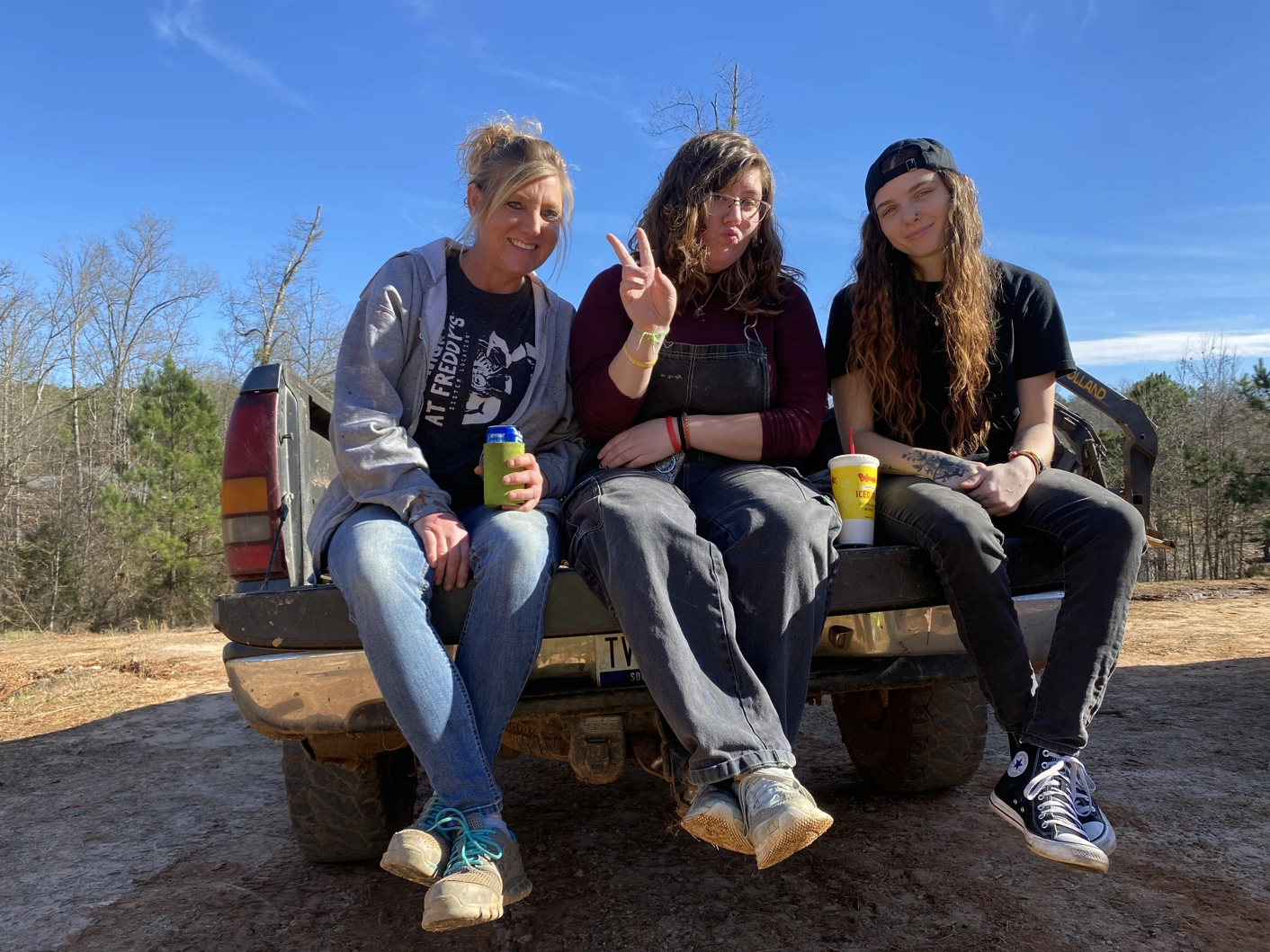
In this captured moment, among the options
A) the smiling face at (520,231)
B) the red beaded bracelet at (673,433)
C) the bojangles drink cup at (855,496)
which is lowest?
the bojangles drink cup at (855,496)

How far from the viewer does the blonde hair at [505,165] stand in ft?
8.08

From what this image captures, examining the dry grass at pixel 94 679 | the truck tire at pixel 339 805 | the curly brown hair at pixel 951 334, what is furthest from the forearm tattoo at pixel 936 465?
the dry grass at pixel 94 679

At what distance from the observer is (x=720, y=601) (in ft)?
6.21

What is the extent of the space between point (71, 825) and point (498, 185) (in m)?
2.74

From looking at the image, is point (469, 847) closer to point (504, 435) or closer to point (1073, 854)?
point (504, 435)

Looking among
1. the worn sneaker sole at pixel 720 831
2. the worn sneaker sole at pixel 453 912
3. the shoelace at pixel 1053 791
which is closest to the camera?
the worn sneaker sole at pixel 453 912

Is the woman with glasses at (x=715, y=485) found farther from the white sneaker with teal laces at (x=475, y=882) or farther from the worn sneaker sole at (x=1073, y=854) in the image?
the worn sneaker sole at (x=1073, y=854)

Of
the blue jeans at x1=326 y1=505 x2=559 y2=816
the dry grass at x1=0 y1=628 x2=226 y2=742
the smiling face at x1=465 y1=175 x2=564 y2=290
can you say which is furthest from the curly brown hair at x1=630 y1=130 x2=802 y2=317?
the dry grass at x1=0 y1=628 x2=226 y2=742

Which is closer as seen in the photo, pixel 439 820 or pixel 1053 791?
pixel 439 820

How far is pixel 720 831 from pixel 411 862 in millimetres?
599

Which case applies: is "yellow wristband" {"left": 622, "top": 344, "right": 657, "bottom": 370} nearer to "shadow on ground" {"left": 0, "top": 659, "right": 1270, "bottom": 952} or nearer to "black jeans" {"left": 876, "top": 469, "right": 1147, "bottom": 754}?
"black jeans" {"left": 876, "top": 469, "right": 1147, "bottom": 754}

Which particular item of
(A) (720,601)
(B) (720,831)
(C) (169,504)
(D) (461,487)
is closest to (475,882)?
(B) (720,831)

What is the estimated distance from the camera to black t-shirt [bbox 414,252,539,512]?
2.45m

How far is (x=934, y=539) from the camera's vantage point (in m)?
2.08
